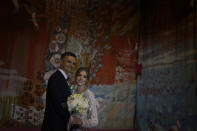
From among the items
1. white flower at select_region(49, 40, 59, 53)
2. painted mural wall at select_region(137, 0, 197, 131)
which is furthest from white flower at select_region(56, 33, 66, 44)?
painted mural wall at select_region(137, 0, 197, 131)

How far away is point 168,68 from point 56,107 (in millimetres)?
2094

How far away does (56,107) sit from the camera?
264 centimetres

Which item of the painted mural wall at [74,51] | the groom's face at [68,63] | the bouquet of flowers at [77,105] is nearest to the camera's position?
the bouquet of flowers at [77,105]

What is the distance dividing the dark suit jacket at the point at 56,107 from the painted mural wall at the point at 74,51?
1.74 metres

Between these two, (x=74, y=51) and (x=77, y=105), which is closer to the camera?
(x=77, y=105)

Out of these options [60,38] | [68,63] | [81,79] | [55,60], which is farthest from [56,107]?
[60,38]

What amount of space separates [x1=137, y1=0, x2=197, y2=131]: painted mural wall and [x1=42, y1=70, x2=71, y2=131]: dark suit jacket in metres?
1.77

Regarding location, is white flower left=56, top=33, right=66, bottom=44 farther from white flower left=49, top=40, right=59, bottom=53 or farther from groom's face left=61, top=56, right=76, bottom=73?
groom's face left=61, top=56, right=76, bottom=73

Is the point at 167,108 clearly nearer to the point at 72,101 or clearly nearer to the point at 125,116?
the point at 125,116

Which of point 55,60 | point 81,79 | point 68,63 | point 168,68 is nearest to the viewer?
point 168,68

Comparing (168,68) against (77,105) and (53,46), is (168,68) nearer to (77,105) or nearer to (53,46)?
(77,105)

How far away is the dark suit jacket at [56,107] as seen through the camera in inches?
103

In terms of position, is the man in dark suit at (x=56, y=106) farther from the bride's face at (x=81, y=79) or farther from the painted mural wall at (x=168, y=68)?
the painted mural wall at (x=168, y=68)

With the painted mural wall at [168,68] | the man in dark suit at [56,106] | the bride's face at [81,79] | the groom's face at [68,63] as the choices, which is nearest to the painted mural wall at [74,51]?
the painted mural wall at [168,68]
